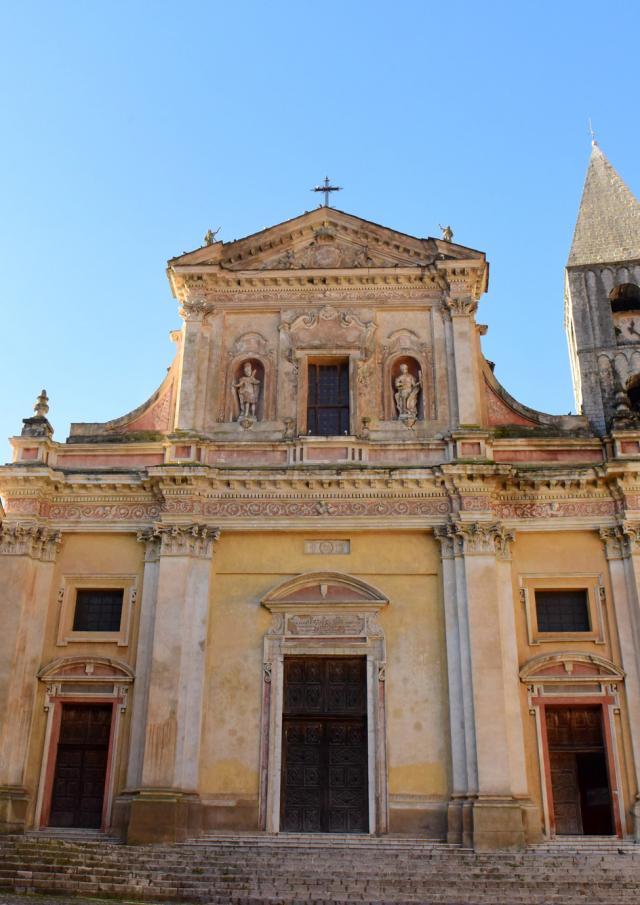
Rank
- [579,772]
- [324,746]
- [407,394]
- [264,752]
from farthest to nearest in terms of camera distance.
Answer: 1. [407,394]
2. [324,746]
3. [264,752]
4. [579,772]

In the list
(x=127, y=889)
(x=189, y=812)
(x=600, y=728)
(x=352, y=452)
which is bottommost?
(x=127, y=889)

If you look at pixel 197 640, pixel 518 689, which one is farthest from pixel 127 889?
pixel 518 689

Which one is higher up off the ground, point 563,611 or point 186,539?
point 186,539

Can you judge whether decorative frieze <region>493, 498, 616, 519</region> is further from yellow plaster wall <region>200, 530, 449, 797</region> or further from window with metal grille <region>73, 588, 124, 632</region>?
window with metal grille <region>73, 588, 124, 632</region>

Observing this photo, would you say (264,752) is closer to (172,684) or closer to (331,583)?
(172,684)

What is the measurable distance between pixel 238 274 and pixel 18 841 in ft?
41.2

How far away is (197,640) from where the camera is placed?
60.7 ft

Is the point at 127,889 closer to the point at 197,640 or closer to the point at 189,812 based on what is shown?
the point at 189,812

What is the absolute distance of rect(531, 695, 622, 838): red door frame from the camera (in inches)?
678

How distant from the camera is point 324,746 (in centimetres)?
1803

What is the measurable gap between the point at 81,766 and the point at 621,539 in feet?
37.6

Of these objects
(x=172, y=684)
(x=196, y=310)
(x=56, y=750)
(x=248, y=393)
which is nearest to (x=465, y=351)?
(x=248, y=393)

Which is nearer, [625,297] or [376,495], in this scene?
[376,495]

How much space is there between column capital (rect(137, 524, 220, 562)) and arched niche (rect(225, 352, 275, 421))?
285 cm
